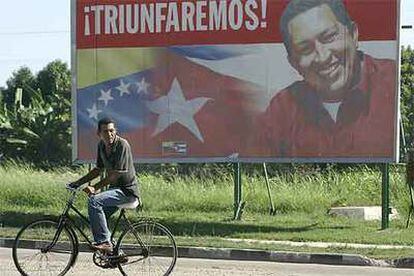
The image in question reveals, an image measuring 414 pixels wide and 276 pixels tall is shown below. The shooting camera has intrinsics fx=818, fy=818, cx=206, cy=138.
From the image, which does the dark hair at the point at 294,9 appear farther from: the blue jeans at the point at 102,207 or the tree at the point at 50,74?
the tree at the point at 50,74

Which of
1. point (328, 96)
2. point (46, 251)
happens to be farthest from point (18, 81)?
point (46, 251)

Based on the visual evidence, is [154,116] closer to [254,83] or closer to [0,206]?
[254,83]

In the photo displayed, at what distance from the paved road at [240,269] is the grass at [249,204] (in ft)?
4.14

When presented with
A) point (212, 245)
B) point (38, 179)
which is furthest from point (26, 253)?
point (38, 179)

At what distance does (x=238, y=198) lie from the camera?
1788 cm

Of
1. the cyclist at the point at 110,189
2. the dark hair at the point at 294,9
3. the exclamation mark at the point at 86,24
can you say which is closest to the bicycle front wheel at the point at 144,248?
the cyclist at the point at 110,189

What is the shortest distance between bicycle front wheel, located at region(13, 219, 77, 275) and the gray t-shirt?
0.85m

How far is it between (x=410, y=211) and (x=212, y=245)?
5.43 m

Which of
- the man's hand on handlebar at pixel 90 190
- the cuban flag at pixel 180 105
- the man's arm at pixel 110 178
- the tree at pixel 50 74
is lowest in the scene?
the man's hand on handlebar at pixel 90 190

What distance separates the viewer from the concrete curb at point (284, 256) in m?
12.3

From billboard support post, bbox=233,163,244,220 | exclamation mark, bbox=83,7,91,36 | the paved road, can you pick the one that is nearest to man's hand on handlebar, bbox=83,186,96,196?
the paved road

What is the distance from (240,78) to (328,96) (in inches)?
73.5

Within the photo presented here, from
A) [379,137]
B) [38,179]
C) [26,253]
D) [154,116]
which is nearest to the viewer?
[26,253]

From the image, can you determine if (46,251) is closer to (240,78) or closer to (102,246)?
(102,246)
